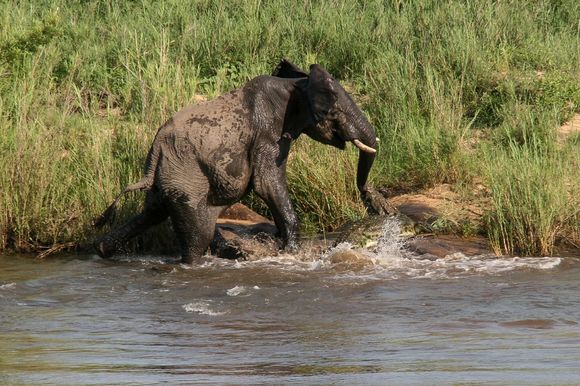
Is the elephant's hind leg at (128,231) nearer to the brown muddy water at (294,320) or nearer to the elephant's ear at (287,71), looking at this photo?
the brown muddy water at (294,320)

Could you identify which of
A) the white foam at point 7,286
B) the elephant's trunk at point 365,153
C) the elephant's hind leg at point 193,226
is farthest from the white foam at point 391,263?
the white foam at point 7,286

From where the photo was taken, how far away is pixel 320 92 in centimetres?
965

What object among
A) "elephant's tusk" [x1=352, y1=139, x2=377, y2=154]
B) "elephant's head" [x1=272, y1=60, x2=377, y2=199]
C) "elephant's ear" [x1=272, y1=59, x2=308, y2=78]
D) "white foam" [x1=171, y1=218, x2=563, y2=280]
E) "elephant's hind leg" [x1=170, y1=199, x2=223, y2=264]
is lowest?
"white foam" [x1=171, y1=218, x2=563, y2=280]

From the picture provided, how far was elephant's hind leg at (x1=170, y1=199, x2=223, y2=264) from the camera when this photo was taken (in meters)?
9.60

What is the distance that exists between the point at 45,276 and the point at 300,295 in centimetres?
209

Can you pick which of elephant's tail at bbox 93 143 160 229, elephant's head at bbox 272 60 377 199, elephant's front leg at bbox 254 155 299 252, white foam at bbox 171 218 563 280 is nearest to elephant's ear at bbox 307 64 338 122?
elephant's head at bbox 272 60 377 199

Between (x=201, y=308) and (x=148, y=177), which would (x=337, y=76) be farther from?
(x=201, y=308)

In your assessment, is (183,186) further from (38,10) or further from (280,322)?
(38,10)

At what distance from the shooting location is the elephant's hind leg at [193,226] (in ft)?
31.5

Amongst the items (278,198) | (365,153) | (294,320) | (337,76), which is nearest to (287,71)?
(365,153)

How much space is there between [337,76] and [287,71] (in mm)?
3188

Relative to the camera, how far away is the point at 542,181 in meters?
9.65

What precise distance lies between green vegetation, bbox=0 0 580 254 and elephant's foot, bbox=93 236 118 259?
0.40 metres

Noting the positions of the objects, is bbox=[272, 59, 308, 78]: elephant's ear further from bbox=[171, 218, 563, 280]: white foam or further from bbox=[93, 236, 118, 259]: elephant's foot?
bbox=[93, 236, 118, 259]: elephant's foot
